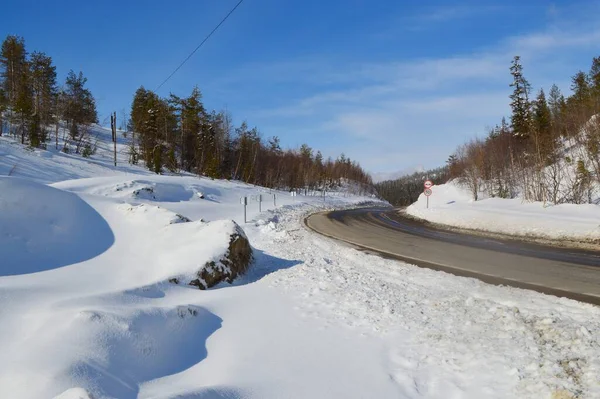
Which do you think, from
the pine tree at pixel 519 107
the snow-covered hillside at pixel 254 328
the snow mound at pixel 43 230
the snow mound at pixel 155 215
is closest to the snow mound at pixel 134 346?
the snow-covered hillside at pixel 254 328

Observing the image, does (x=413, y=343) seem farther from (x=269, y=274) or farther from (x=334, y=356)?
(x=269, y=274)

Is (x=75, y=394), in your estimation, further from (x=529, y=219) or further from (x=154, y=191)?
(x=154, y=191)

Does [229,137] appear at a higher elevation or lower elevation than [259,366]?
higher

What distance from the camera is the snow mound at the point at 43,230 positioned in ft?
23.8

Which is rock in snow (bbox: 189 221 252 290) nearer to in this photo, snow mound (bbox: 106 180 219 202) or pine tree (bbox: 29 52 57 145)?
snow mound (bbox: 106 180 219 202)

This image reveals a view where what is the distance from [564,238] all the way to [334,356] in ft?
48.5

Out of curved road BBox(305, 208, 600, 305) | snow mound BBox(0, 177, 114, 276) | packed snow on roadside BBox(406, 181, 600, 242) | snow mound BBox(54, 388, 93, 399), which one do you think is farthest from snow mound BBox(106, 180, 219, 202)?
snow mound BBox(54, 388, 93, 399)

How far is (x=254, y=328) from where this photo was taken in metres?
5.28

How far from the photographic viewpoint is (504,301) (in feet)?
20.6

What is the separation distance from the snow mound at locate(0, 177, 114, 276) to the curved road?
8.77 metres

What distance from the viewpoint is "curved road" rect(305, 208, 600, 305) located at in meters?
7.70

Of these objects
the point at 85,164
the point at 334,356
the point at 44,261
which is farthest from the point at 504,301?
the point at 85,164

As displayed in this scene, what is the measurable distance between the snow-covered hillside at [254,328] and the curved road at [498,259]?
3.78ft

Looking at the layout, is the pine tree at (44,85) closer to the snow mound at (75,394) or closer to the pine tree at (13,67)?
the pine tree at (13,67)
